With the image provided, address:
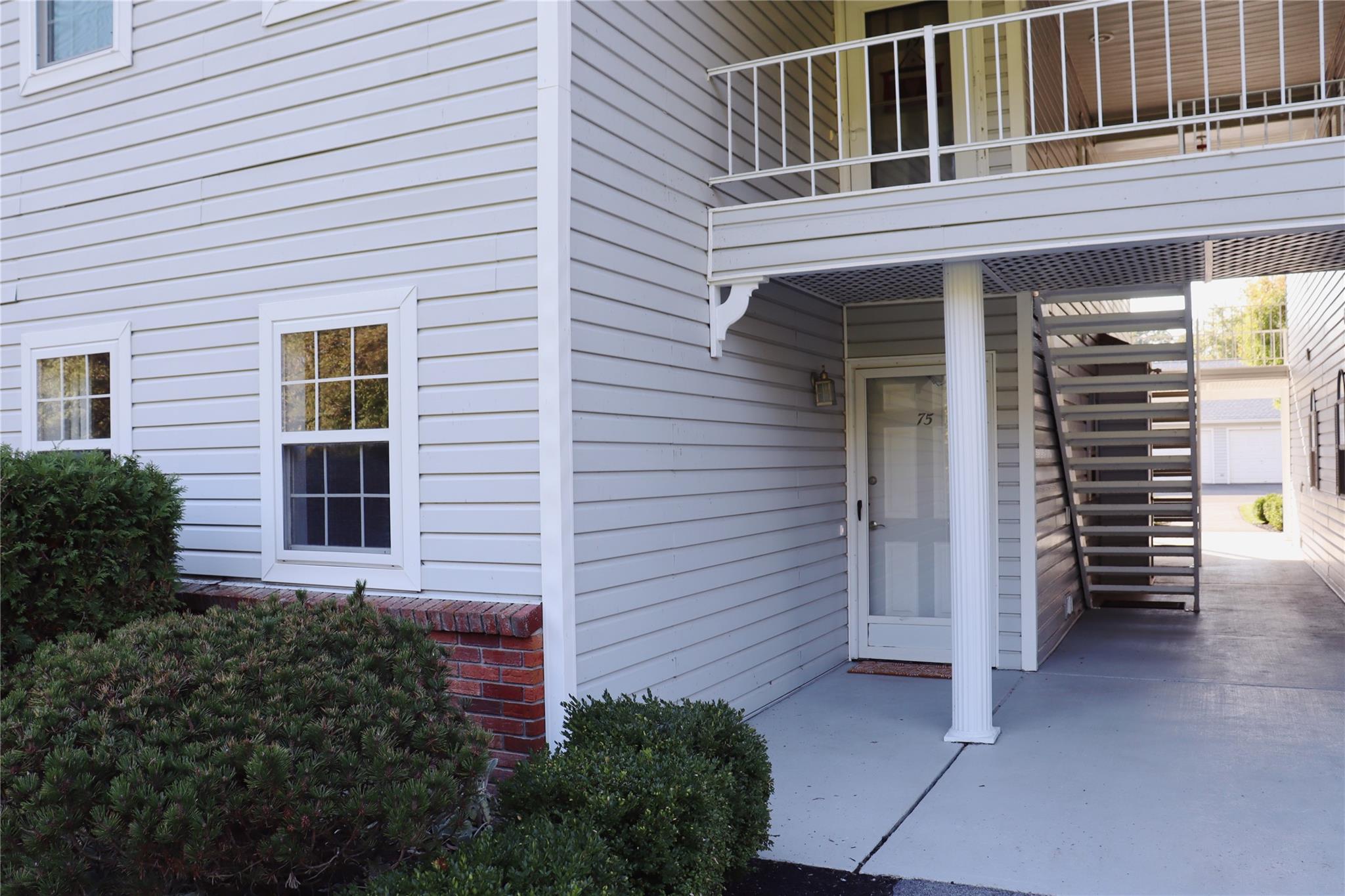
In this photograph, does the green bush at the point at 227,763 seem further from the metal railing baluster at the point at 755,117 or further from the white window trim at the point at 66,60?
the white window trim at the point at 66,60

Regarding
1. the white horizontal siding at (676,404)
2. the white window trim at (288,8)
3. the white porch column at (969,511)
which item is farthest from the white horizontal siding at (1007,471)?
the white window trim at (288,8)

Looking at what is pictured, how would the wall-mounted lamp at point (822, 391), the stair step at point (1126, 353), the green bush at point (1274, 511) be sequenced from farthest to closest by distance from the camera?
the green bush at point (1274, 511)
the stair step at point (1126, 353)
the wall-mounted lamp at point (822, 391)

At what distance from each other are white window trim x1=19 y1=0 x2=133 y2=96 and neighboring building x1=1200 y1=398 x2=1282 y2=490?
117 feet

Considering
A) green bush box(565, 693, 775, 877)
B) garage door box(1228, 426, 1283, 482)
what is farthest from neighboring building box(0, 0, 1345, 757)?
garage door box(1228, 426, 1283, 482)

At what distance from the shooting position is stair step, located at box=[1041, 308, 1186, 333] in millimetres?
7762

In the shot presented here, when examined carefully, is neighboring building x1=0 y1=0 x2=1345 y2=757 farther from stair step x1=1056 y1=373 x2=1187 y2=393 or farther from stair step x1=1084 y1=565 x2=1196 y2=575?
stair step x1=1084 y1=565 x2=1196 y2=575

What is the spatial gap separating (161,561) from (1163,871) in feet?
15.3

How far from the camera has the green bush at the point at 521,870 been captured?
2770 mm

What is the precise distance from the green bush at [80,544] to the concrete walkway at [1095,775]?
10.6 ft

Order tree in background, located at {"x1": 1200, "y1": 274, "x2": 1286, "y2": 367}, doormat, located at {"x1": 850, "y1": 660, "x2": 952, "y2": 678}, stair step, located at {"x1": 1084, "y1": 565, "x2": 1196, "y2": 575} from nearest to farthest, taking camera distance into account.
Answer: doormat, located at {"x1": 850, "y1": 660, "x2": 952, "y2": 678}
stair step, located at {"x1": 1084, "y1": 565, "x2": 1196, "y2": 575}
tree in background, located at {"x1": 1200, "y1": 274, "x2": 1286, "y2": 367}

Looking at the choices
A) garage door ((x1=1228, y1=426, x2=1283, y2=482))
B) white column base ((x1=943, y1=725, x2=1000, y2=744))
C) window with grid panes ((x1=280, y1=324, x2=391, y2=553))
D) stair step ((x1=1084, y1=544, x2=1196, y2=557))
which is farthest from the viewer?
garage door ((x1=1228, y1=426, x2=1283, y2=482))

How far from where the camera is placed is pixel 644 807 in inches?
129

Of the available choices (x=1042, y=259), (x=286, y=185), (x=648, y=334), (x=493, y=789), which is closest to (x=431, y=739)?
(x=493, y=789)

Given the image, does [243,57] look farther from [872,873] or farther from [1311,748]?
[1311,748]
